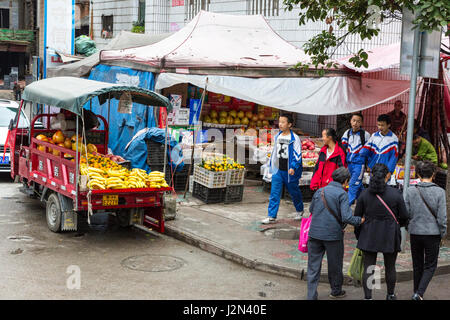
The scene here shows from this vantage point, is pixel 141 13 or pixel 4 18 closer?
pixel 141 13

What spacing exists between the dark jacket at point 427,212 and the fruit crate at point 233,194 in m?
5.53

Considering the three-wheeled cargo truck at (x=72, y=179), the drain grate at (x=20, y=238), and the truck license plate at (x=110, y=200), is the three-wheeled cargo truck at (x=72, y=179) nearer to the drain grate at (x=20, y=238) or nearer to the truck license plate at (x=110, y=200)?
the truck license plate at (x=110, y=200)

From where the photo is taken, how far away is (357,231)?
6.29m

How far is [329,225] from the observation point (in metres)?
6.20

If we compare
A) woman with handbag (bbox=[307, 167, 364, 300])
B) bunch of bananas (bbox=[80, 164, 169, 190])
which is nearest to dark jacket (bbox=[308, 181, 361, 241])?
woman with handbag (bbox=[307, 167, 364, 300])

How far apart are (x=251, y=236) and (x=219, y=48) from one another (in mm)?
6541

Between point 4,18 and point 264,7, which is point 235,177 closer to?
point 264,7

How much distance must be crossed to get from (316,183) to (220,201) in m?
3.23

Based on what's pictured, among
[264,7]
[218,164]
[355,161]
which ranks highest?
[264,7]

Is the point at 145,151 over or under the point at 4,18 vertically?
under

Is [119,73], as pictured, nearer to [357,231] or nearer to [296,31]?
[296,31]

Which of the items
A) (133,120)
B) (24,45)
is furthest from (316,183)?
(24,45)

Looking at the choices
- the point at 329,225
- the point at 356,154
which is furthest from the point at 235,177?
the point at 329,225

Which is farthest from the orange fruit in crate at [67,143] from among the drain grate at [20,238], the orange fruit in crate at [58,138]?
the drain grate at [20,238]
